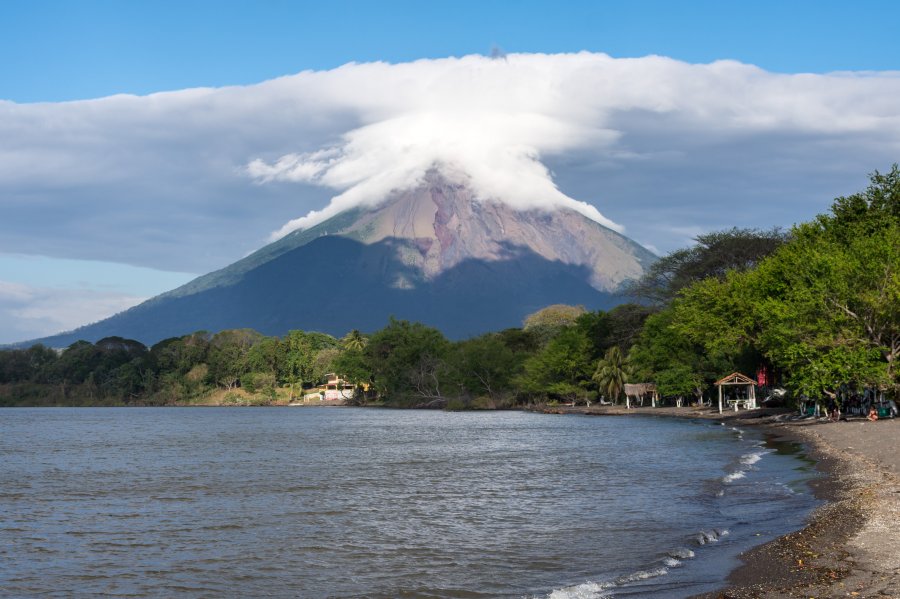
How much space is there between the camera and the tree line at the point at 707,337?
5272 centimetres

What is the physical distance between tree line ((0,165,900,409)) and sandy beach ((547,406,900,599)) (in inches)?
741

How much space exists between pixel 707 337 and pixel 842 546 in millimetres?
63772

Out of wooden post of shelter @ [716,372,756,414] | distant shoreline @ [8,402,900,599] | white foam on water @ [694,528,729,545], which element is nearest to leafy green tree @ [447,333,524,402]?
wooden post of shelter @ [716,372,756,414]

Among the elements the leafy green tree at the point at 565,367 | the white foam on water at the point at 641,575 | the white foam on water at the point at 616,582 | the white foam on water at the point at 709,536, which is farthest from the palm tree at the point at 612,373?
the white foam on water at the point at 641,575

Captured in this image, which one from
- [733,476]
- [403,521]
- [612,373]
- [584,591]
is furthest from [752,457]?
[612,373]

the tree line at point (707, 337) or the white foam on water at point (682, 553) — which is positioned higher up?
the tree line at point (707, 337)

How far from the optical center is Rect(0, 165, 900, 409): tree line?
173 feet

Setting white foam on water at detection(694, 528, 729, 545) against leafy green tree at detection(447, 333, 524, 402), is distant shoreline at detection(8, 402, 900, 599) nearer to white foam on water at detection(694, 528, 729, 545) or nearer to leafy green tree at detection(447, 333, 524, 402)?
white foam on water at detection(694, 528, 729, 545)

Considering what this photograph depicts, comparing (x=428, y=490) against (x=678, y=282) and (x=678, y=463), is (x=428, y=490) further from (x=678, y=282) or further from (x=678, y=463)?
(x=678, y=282)

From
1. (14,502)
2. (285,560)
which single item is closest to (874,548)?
(285,560)

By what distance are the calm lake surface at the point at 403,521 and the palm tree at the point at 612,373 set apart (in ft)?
205

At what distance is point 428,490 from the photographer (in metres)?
34.1

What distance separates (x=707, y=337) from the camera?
79.1 m

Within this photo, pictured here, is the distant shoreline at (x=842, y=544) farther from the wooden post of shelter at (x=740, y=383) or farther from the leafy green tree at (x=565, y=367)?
the leafy green tree at (x=565, y=367)
